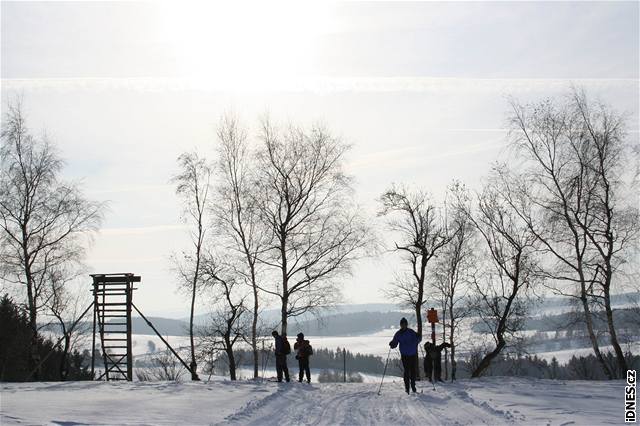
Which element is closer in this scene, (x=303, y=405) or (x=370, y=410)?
(x=370, y=410)

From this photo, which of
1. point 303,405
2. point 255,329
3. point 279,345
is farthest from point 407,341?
point 255,329

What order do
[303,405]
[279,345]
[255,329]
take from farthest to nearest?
[255,329] < [279,345] < [303,405]

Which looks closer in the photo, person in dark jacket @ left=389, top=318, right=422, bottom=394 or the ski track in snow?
the ski track in snow

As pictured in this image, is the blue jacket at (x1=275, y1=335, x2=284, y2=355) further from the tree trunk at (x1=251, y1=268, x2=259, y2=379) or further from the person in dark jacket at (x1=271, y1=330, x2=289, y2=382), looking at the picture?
the tree trunk at (x1=251, y1=268, x2=259, y2=379)

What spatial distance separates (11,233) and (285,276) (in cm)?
1402

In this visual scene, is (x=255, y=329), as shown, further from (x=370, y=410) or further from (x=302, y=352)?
(x=370, y=410)

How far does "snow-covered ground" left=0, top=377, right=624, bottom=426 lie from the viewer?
38.3 feet

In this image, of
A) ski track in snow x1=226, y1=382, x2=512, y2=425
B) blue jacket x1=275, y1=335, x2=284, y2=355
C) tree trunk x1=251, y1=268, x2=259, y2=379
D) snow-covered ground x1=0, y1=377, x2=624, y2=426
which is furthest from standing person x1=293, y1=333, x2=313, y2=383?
tree trunk x1=251, y1=268, x2=259, y2=379

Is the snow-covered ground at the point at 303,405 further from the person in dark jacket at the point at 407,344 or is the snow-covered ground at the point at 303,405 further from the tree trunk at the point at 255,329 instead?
the tree trunk at the point at 255,329

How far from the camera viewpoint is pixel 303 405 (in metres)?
14.8

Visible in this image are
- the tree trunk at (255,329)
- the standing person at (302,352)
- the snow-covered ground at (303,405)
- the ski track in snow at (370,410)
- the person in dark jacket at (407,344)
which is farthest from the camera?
the tree trunk at (255,329)

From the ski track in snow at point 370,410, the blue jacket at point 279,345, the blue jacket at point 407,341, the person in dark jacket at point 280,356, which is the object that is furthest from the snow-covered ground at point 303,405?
the blue jacket at point 279,345

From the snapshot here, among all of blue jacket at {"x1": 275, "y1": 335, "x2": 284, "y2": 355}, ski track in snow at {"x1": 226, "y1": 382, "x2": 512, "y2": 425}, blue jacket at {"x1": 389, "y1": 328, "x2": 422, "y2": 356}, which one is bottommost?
ski track in snow at {"x1": 226, "y1": 382, "x2": 512, "y2": 425}

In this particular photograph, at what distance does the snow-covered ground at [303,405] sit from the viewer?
38.3 ft
